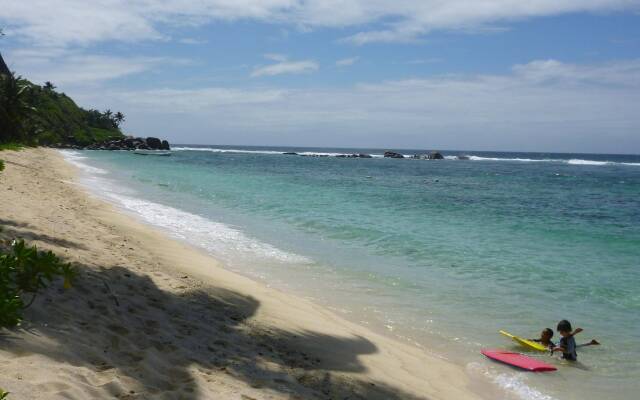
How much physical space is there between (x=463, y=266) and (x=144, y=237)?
711 centimetres

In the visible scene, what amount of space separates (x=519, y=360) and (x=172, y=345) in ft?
14.0

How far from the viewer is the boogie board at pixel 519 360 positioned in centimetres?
665

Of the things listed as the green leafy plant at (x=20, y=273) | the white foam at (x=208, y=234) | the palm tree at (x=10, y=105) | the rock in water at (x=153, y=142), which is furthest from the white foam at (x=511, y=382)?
the rock in water at (x=153, y=142)

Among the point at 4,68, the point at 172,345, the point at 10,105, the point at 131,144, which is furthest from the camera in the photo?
the point at 131,144

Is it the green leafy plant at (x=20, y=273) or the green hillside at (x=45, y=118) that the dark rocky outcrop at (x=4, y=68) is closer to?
the green hillside at (x=45, y=118)

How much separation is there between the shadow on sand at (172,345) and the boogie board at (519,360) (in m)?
1.61

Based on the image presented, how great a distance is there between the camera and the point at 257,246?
13.3 m

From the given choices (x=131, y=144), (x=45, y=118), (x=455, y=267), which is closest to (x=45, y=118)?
(x=45, y=118)

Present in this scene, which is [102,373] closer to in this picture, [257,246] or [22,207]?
[22,207]

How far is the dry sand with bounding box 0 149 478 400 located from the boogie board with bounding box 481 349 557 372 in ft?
2.12

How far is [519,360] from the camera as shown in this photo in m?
6.74

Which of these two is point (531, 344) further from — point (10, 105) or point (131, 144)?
point (131, 144)

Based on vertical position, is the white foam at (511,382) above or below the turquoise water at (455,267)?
below

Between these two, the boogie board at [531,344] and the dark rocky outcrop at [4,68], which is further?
the dark rocky outcrop at [4,68]
